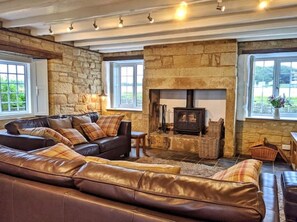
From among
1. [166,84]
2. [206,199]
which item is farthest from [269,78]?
[206,199]

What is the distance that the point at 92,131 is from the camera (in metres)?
4.13

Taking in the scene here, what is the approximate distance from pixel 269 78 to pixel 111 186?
470 centimetres

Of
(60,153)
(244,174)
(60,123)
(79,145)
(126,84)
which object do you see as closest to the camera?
(244,174)

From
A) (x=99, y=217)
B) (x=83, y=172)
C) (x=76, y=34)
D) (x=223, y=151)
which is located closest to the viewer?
(x=99, y=217)

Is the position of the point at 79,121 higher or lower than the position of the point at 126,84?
lower

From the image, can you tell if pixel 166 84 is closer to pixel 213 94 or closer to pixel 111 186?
pixel 213 94

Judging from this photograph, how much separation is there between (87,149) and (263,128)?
135 inches

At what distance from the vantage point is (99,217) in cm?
119

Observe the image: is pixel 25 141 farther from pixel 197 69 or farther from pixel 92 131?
pixel 197 69

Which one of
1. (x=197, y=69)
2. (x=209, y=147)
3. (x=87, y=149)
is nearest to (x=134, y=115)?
(x=197, y=69)

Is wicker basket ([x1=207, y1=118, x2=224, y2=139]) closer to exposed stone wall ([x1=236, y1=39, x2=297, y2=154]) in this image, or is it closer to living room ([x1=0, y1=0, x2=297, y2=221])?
living room ([x1=0, y1=0, x2=297, y2=221])

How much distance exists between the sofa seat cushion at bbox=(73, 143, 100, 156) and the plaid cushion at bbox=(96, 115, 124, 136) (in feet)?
2.24

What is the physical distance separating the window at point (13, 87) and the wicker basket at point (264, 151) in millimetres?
4459

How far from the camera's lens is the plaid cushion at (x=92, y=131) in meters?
4.08
